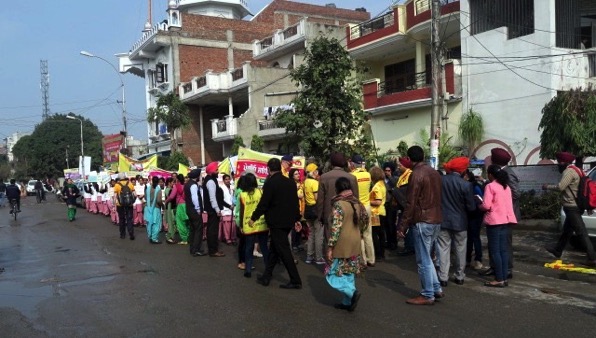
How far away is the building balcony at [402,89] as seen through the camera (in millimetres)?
19406

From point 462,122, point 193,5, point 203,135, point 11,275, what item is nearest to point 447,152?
point 462,122

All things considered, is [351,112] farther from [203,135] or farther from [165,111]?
[203,135]

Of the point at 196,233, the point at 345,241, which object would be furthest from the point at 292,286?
the point at 196,233

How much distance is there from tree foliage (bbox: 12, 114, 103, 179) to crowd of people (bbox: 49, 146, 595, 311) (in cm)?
6698

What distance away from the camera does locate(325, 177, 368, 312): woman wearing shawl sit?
6.14 meters

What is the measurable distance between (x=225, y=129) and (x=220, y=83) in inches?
116

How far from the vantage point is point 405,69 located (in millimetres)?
23469

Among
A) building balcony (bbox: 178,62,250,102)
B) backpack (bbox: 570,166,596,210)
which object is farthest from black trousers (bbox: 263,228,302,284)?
building balcony (bbox: 178,62,250,102)

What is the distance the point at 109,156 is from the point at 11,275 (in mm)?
38194

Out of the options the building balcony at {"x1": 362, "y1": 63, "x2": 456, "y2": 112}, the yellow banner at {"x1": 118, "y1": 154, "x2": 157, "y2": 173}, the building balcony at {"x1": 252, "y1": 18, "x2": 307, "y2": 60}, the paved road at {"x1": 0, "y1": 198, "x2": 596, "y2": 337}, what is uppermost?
the building balcony at {"x1": 252, "y1": 18, "x2": 307, "y2": 60}

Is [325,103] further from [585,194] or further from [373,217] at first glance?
[585,194]

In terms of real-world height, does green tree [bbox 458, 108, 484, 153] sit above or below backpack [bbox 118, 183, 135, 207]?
above

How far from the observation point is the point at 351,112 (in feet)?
43.0

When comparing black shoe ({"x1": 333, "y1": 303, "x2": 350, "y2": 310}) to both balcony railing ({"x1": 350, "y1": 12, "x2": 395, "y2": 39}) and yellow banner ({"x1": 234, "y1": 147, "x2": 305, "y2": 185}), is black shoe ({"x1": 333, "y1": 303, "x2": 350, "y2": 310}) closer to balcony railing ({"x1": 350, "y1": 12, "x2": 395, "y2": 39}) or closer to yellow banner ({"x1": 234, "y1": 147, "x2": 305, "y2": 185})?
yellow banner ({"x1": 234, "y1": 147, "x2": 305, "y2": 185})
